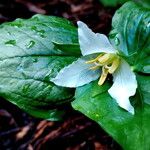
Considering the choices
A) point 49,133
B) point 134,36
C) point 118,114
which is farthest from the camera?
point 49,133

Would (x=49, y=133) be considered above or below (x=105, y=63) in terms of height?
below

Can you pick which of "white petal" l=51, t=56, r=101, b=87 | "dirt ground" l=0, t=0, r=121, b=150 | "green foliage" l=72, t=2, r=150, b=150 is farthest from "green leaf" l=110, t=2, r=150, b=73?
"dirt ground" l=0, t=0, r=121, b=150

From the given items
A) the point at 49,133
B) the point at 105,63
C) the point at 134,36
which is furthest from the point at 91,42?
the point at 49,133

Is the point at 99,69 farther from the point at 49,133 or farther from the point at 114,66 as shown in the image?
the point at 49,133

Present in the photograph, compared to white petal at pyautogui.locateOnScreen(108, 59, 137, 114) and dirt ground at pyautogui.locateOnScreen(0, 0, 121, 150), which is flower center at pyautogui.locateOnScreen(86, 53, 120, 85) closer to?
white petal at pyautogui.locateOnScreen(108, 59, 137, 114)

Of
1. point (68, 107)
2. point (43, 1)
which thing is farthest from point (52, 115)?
point (43, 1)

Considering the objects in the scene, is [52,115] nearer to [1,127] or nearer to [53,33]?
[53,33]
